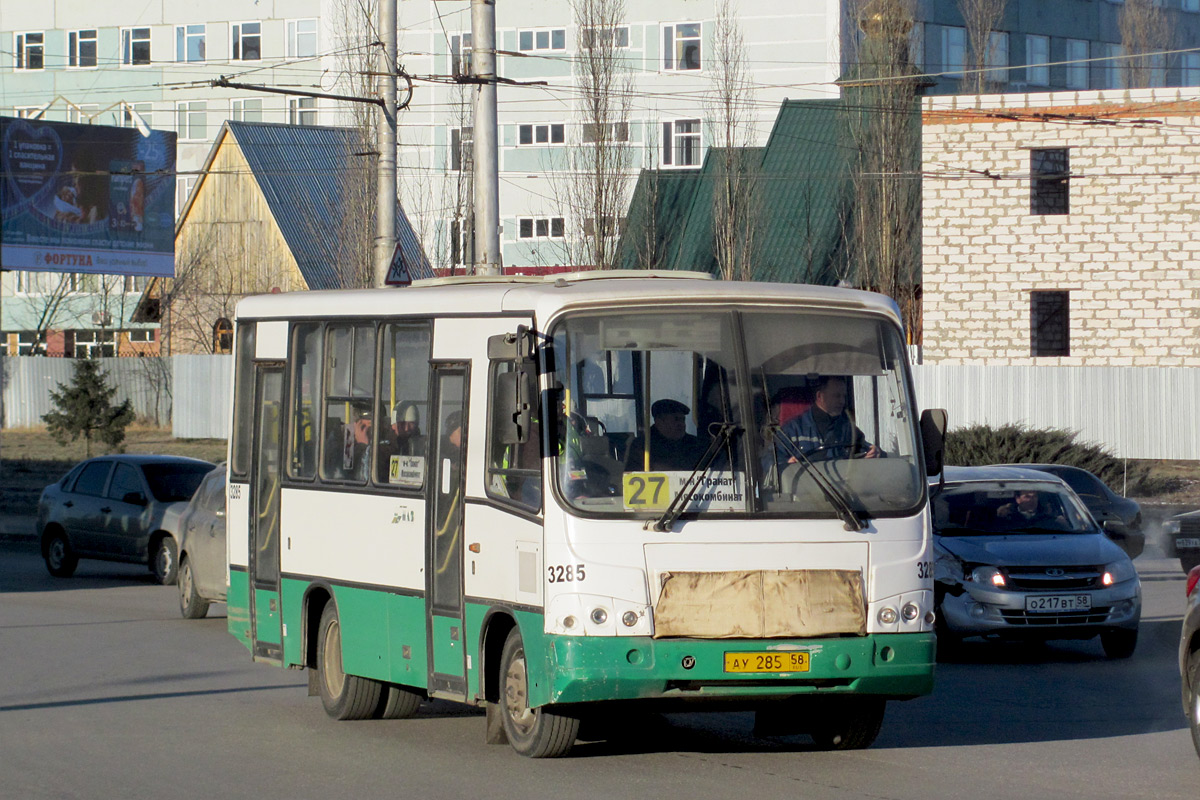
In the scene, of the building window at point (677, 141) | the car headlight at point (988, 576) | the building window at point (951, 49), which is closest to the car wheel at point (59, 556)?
the car headlight at point (988, 576)

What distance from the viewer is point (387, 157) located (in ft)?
74.5

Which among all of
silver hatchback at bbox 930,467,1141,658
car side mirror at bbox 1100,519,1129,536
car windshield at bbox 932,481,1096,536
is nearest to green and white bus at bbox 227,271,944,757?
silver hatchback at bbox 930,467,1141,658

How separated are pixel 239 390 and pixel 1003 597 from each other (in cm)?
594

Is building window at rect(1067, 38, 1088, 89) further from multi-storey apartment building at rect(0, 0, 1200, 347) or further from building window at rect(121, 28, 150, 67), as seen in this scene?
building window at rect(121, 28, 150, 67)

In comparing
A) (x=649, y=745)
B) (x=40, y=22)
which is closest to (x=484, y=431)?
(x=649, y=745)

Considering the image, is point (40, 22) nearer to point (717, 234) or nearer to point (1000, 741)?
point (717, 234)

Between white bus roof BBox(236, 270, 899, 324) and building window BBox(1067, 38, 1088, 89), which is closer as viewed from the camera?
white bus roof BBox(236, 270, 899, 324)

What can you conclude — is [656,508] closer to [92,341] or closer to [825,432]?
[825,432]

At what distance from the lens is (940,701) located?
12.2 meters

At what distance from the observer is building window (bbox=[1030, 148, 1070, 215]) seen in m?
42.7

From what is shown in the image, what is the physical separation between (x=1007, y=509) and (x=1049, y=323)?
96.5 feet

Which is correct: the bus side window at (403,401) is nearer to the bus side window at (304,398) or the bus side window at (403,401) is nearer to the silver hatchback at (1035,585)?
the bus side window at (304,398)

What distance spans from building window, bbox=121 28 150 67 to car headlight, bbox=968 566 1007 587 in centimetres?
6889

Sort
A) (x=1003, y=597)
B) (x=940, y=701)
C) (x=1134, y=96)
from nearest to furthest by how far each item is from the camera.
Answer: (x=940, y=701) → (x=1003, y=597) → (x=1134, y=96)
